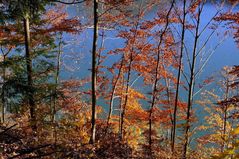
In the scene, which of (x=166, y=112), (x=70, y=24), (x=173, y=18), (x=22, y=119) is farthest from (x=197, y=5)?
(x=22, y=119)

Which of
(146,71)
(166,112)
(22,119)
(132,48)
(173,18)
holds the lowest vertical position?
(166,112)

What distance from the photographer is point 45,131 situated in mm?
11898

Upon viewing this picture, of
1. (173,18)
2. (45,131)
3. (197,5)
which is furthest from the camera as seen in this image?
(173,18)

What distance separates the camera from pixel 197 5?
49.8 ft

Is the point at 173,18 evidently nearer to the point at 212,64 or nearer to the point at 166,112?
the point at 166,112

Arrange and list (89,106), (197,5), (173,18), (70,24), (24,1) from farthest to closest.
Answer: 1. (89,106)
2. (173,18)
3. (197,5)
4. (70,24)
5. (24,1)

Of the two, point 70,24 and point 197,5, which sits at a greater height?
point 197,5

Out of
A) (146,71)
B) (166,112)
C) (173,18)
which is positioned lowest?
(166,112)

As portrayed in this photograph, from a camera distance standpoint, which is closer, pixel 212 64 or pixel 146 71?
pixel 146 71

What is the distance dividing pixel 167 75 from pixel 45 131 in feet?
36.3

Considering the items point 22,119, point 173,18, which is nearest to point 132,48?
point 173,18

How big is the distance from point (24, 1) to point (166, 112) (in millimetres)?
15748

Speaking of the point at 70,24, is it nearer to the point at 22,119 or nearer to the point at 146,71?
the point at 22,119

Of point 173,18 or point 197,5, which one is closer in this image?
point 197,5
